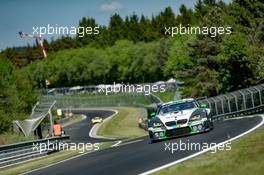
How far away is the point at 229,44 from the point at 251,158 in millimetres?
46137

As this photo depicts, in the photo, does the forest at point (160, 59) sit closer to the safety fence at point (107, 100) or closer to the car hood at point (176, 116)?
the safety fence at point (107, 100)

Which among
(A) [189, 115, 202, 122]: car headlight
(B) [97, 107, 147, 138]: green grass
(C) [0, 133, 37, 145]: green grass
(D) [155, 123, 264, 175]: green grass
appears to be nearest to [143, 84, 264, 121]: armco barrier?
(B) [97, 107, 147, 138]: green grass

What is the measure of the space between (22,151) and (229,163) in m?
15.2

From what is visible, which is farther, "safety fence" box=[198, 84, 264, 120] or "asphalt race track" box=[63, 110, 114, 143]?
"asphalt race track" box=[63, 110, 114, 143]

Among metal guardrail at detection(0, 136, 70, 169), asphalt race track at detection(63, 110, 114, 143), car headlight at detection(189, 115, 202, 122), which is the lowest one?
asphalt race track at detection(63, 110, 114, 143)

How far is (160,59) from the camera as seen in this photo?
114 m

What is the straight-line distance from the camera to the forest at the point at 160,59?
58344 mm

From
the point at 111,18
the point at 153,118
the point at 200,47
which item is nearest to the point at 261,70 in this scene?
the point at 200,47

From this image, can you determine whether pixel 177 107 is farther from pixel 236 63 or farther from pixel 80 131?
pixel 80 131

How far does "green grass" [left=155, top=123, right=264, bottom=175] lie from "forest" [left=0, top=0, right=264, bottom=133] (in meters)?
39.4

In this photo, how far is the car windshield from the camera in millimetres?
19572

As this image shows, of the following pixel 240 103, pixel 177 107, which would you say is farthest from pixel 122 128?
pixel 177 107

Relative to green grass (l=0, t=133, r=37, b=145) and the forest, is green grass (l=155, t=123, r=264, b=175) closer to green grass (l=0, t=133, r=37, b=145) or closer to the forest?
green grass (l=0, t=133, r=37, b=145)

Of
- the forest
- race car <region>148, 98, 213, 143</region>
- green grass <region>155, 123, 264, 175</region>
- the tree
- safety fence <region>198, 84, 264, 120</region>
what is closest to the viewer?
green grass <region>155, 123, 264, 175</region>
